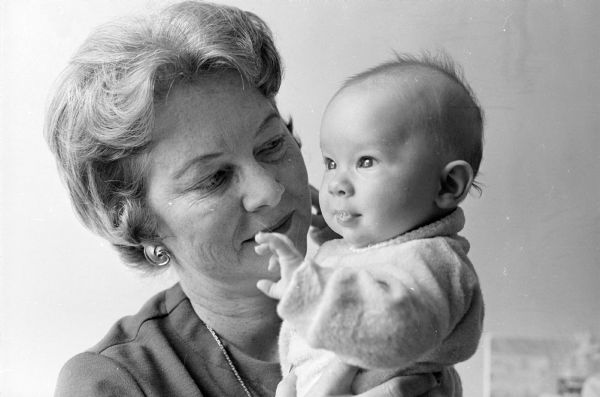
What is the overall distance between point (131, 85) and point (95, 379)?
554 millimetres

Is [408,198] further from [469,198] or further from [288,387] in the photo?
[469,198]

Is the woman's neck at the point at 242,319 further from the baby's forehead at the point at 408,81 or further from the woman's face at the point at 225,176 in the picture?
the baby's forehead at the point at 408,81

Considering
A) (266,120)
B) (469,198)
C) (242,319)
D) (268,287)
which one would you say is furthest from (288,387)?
(469,198)

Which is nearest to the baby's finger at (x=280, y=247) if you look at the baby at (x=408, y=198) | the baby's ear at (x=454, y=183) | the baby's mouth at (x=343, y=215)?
the baby at (x=408, y=198)

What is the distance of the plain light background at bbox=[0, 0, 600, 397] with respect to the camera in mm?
1764

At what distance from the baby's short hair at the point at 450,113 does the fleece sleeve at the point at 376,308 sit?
18 centimetres

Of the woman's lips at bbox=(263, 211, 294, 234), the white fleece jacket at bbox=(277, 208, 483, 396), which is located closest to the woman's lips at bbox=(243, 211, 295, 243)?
the woman's lips at bbox=(263, 211, 294, 234)

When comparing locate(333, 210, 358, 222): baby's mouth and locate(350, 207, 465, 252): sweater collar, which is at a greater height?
locate(333, 210, 358, 222): baby's mouth

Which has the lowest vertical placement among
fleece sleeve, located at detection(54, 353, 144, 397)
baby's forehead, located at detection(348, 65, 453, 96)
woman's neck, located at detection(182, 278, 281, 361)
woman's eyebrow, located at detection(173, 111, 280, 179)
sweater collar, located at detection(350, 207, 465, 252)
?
woman's neck, located at detection(182, 278, 281, 361)

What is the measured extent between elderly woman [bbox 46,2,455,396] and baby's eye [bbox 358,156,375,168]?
31 centimetres

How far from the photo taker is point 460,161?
1.08m

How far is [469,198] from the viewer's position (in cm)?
204

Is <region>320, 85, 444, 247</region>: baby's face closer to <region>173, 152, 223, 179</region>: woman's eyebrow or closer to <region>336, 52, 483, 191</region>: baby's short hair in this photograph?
<region>336, 52, 483, 191</region>: baby's short hair

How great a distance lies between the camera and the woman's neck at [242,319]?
1569mm
